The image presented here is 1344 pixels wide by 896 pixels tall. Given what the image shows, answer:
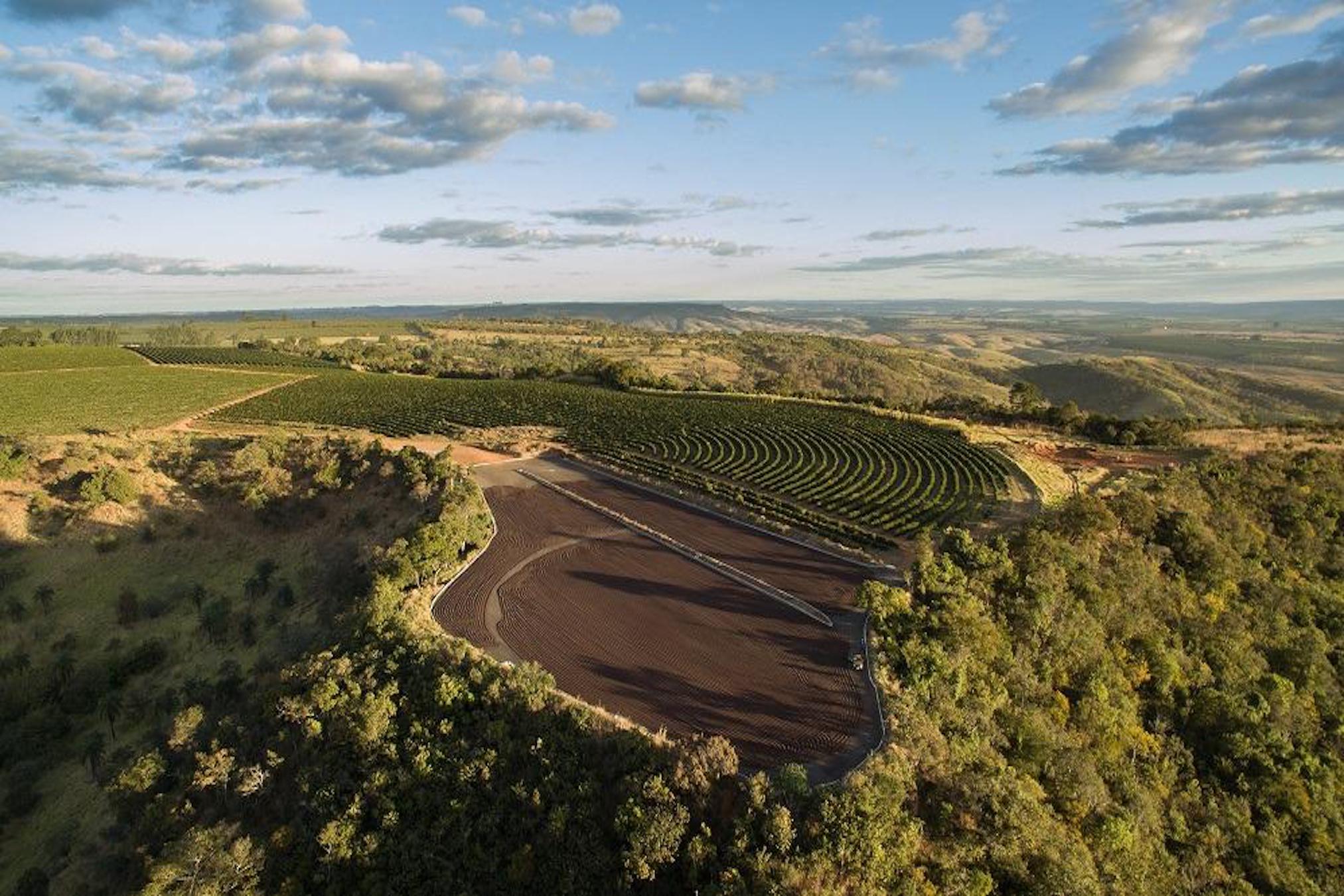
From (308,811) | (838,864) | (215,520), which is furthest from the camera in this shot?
(215,520)

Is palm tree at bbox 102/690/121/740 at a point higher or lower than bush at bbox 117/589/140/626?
lower

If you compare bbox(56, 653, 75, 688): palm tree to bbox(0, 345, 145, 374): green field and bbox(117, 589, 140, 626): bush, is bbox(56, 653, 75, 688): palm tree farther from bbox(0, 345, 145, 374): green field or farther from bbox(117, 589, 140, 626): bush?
bbox(0, 345, 145, 374): green field

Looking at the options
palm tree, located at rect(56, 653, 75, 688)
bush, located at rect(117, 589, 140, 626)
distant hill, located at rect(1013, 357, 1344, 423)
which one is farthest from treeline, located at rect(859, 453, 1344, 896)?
distant hill, located at rect(1013, 357, 1344, 423)

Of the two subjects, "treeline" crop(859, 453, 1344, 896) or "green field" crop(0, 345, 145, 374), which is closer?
"treeline" crop(859, 453, 1344, 896)

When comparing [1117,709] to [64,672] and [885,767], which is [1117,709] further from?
[64,672]

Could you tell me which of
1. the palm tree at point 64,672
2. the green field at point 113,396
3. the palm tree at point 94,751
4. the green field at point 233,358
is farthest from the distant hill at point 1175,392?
the green field at point 233,358

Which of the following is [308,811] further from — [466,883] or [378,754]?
[466,883]

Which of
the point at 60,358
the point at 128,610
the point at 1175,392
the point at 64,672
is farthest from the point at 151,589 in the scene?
the point at 1175,392

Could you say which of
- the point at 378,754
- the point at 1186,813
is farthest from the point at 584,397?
the point at 1186,813
